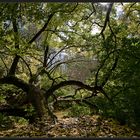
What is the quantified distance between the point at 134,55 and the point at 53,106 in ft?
3.50

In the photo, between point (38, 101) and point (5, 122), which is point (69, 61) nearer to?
point (38, 101)

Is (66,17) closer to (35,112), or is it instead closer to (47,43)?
(47,43)

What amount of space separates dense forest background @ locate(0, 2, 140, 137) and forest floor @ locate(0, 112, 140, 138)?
0.21 ft

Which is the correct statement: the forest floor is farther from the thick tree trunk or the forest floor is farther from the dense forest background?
the thick tree trunk

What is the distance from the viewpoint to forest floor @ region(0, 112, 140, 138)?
364 centimetres

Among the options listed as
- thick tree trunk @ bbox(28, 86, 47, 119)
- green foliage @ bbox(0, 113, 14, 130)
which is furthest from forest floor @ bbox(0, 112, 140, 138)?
thick tree trunk @ bbox(28, 86, 47, 119)

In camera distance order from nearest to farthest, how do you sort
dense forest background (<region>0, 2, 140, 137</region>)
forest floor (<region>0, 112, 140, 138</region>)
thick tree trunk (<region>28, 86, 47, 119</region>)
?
forest floor (<region>0, 112, 140, 138</region>) < dense forest background (<region>0, 2, 140, 137</region>) < thick tree trunk (<region>28, 86, 47, 119</region>)

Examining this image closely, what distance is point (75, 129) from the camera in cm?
372

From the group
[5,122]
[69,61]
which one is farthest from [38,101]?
[69,61]

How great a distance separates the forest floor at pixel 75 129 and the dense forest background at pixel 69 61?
0.06m

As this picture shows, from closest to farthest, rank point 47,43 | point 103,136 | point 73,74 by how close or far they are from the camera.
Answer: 1. point 103,136
2. point 73,74
3. point 47,43

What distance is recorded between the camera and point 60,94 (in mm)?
4016

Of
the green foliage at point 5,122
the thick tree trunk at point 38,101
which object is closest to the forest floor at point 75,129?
the green foliage at point 5,122

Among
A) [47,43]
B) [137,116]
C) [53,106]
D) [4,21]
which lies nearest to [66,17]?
[47,43]
